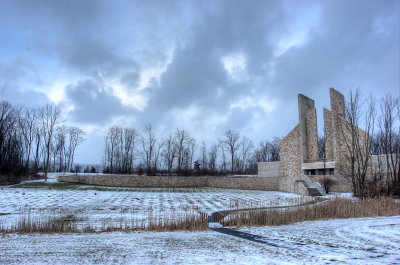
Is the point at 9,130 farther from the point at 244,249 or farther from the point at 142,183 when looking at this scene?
the point at 244,249

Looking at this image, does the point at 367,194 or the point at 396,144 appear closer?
the point at 367,194

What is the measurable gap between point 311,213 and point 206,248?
21.9ft

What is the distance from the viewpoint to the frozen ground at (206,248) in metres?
4.93

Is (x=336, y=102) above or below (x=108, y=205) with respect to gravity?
above

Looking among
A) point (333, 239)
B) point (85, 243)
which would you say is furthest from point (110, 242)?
point (333, 239)

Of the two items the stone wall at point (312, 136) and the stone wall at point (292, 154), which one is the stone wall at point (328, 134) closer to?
the stone wall at point (312, 136)

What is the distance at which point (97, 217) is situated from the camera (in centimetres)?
1094

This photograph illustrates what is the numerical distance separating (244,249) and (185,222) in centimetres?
350

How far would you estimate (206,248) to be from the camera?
5.94 metres

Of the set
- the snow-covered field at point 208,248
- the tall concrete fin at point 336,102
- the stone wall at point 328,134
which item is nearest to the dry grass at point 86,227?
the snow-covered field at point 208,248

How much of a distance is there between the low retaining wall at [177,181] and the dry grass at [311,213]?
1638cm

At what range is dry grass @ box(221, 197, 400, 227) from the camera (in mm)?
9641

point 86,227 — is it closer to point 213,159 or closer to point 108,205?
point 108,205

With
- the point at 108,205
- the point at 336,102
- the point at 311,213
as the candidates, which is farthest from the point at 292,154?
the point at 108,205
